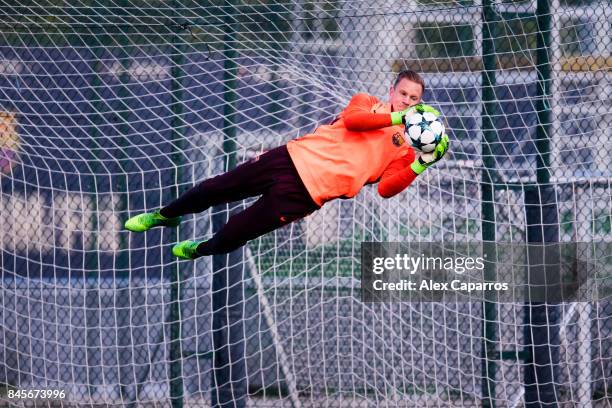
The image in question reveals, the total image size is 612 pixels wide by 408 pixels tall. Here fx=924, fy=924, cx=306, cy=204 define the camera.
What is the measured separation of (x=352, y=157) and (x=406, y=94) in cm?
38

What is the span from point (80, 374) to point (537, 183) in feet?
10.9

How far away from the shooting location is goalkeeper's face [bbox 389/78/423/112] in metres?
4.23

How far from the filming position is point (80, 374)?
252 inches

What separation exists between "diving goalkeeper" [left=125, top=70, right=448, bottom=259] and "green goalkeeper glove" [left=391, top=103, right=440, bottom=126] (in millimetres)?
107

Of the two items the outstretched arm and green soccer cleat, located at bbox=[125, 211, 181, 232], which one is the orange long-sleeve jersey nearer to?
the outstretched arm

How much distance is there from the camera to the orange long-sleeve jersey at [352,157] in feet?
13.8

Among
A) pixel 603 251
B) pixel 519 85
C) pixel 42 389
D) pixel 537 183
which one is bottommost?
pixel 42 389

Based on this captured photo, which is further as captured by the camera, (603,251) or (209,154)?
(209,154)

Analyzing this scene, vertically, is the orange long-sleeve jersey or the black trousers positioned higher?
the orange long-sleeve jersey

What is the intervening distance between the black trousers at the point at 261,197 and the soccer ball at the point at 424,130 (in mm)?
577

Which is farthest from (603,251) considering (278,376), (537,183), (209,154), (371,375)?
(209,154)

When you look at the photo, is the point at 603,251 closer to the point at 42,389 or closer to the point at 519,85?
the point at 519,85

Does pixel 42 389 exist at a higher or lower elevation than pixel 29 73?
lower

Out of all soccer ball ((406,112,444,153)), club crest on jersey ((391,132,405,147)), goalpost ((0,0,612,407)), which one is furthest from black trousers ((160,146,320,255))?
goalpost ((0,0,612,407))
